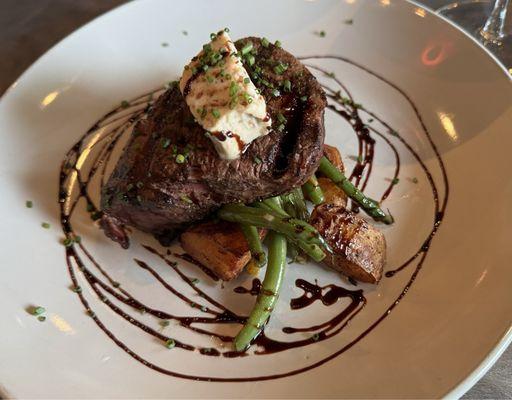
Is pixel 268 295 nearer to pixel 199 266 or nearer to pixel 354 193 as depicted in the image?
pixel 199 266

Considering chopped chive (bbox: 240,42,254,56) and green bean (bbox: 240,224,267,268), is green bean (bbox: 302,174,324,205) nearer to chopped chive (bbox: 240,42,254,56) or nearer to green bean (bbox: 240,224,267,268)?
green bean (bbox: 240,224,267,268)

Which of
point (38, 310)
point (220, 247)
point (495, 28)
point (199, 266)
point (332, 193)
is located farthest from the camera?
point (495, 28)

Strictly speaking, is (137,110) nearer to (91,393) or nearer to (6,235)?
(6,235)

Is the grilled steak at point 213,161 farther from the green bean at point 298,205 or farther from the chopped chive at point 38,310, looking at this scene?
the chopped chive at point 38,310

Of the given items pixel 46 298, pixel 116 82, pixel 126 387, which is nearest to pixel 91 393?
pixel 126 387

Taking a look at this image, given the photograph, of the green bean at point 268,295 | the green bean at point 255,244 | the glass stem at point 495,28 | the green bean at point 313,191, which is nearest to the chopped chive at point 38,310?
the green bean at point 268,295

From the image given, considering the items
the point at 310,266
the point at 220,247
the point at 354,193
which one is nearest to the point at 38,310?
the point at 220,247
